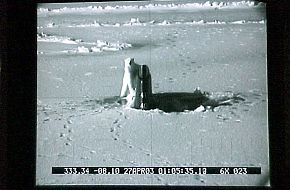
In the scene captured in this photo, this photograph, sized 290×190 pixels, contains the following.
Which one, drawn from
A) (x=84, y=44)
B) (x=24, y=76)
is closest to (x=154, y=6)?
(x=84, y=44)

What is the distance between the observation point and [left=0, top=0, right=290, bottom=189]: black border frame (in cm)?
137

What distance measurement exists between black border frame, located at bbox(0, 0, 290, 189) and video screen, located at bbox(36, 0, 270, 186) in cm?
3

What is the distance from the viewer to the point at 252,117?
1362 millimetres

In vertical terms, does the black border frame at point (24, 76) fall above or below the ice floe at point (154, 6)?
below

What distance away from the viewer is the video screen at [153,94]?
1.36 m

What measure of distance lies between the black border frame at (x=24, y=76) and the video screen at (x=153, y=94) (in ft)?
0.09

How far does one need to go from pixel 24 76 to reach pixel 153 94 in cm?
45

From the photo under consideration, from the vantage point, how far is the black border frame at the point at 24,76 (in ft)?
4.50

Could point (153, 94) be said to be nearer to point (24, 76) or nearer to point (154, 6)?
point (154, 6)

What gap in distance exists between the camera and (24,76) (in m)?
1.45

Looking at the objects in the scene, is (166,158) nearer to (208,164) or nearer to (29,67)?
(208,164)

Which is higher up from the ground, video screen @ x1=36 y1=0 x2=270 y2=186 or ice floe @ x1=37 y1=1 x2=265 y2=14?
ice floe @ x1=37 y1=1 x2=265 y2=14

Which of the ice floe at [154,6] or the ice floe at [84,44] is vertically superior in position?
the ice floe at [154,6]

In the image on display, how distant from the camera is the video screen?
1362 mm
